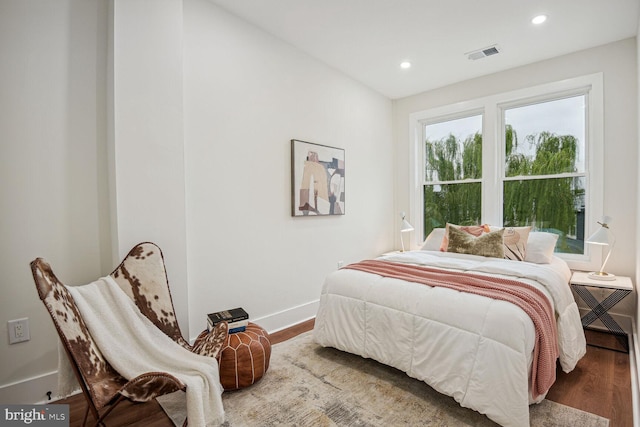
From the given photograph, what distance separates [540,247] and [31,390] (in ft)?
13.2

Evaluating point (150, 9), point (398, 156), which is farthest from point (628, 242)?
point (150, 9)

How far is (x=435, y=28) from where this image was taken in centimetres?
290

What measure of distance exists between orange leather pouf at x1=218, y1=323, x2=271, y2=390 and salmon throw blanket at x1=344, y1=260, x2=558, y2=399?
100cm

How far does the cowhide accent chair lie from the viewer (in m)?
1.37

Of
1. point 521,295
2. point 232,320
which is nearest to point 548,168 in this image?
point 521,295

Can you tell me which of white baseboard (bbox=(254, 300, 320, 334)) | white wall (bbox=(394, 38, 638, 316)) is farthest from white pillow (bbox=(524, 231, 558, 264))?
white baseboard (bbox=(254, 300, 320, 334))

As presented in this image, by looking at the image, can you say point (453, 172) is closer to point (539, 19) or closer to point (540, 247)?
point (540, 247)

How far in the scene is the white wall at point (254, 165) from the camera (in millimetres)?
2508

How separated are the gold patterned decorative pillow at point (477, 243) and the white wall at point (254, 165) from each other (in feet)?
4.00

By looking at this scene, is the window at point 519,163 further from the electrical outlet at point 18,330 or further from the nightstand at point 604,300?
the electrical outlet at point 18,330

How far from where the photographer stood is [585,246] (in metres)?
3.32

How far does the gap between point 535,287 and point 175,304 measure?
242 centimetres

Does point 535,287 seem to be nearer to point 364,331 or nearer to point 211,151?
point 364,331

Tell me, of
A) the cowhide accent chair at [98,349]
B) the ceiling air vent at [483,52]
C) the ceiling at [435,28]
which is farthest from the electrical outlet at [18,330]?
the ceiling air vent at [483,52]
